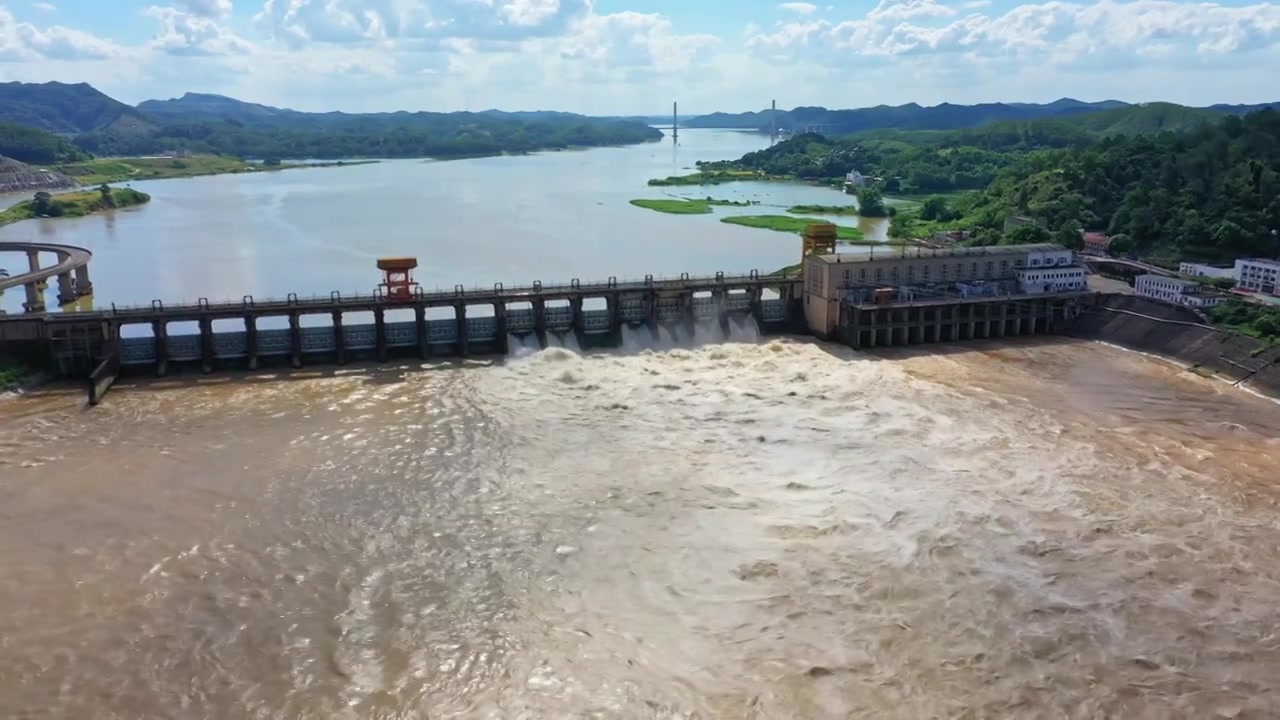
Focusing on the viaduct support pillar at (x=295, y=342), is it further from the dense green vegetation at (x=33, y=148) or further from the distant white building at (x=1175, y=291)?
the dense green vegetation at (x=33, y=148)

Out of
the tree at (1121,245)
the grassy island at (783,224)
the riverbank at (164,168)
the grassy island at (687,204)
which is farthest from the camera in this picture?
the riverbank at (164,168)

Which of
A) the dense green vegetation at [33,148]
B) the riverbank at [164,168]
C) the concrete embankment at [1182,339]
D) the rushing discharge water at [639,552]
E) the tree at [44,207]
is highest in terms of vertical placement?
the dense green vegetation at [33,148]

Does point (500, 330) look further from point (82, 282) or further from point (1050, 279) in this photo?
point (82, 282)

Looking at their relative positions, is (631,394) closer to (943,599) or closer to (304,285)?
(943,599)

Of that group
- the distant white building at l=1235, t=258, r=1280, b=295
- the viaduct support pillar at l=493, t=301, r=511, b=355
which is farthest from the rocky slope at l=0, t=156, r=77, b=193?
the distant white building at l=1235, t=258, r=1280, b=295

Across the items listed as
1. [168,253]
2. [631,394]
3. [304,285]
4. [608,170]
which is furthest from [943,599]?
[608,170]

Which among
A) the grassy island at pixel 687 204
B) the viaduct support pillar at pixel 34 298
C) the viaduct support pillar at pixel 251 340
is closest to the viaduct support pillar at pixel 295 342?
the viaduct support pillar at pixel 251 340

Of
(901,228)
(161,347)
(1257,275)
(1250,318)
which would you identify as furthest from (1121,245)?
(161,347)
